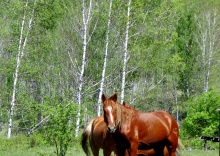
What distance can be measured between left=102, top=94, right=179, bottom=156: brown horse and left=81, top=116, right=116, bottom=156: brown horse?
1.20 metres

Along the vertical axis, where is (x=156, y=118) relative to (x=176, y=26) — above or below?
below

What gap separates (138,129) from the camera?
1091 centimetres

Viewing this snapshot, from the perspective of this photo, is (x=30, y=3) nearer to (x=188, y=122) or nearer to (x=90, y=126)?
(x=188, y=122)

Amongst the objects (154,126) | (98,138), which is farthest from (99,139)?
(154,126)

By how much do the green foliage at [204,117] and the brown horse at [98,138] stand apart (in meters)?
15.1

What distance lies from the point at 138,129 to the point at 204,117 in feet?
58.8

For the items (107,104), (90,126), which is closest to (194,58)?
(90,126)

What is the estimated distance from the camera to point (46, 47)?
110 feet

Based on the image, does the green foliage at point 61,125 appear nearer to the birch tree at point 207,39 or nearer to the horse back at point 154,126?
the horse back at point 154,126

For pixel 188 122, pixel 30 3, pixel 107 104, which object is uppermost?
pixel 30 3

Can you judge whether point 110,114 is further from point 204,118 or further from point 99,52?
point 99,52

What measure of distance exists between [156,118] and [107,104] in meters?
1.55

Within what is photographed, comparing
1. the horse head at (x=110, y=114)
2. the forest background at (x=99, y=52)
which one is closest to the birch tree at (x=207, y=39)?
the forest background at (x=99, y=52)

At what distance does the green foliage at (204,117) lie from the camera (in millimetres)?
28000
